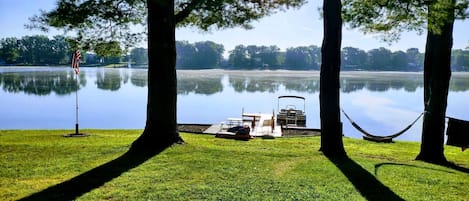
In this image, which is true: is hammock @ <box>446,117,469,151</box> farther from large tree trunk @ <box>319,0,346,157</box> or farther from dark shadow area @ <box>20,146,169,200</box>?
dark shadow area @ <box>20,146,169,200</box>

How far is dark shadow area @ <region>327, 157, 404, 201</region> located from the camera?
488 centimetres

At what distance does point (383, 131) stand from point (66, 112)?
19.9 metres

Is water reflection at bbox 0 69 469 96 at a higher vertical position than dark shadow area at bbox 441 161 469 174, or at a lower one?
higher

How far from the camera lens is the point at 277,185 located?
16.8 ft

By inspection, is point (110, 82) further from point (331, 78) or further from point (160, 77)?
point (331, 78)

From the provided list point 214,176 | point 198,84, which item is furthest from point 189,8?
point 198,84

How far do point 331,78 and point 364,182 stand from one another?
280 centimetres

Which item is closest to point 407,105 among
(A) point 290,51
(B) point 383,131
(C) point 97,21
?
(B) point 383,131

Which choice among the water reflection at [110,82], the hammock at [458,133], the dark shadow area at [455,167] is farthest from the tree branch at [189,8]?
the water reflection at [110,82]

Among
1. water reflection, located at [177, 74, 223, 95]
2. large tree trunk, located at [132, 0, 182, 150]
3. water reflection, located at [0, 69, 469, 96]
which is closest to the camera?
large tree trunk, located at [132, 0, 182, 150]

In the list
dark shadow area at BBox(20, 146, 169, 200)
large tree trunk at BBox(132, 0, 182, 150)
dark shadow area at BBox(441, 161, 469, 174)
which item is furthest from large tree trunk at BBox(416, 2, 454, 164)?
dark shadow area at BBox(20, 146, 169, 200)

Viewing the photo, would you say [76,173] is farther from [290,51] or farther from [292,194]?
[290,51]

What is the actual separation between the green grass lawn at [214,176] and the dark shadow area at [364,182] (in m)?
0.01

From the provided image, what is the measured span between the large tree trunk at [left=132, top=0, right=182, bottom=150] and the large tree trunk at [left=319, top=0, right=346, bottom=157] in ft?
10.3
